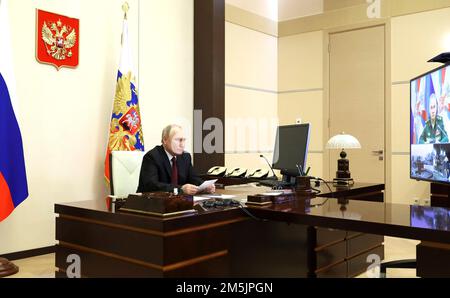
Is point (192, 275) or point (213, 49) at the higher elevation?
point (213, 49)

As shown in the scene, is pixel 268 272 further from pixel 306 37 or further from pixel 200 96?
pixel 306 37

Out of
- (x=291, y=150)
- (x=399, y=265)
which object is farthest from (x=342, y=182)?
(x=399, y=265)

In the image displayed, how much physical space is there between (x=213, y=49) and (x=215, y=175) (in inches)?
74.7

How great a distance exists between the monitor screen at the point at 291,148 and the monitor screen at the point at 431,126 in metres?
0.84

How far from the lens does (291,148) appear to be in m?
3.15

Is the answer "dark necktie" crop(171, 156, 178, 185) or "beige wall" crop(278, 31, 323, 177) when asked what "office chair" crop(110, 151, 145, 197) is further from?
"beige wall" crop(278, 31, 323, 177)

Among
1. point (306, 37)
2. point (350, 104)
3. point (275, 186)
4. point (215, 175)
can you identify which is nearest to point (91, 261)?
point (275, 186)

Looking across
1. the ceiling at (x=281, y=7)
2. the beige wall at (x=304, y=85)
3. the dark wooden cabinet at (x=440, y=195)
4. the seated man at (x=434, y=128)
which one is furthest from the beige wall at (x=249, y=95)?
the seated man at (x=434, y=128)

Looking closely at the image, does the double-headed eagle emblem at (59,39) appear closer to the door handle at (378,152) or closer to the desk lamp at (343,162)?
the desk lamp at (343,162)

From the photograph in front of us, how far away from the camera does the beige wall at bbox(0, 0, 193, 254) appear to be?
13.0 ft

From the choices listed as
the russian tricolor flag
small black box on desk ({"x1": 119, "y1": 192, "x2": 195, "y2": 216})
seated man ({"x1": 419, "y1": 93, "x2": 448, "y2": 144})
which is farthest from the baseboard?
seated man ({"x1": 419, "y1": 93, "x2": 448, "y2": 144})

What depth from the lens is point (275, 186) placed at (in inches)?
122

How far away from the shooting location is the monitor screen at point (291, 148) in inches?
118

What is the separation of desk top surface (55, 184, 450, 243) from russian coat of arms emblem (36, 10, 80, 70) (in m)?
2.13
